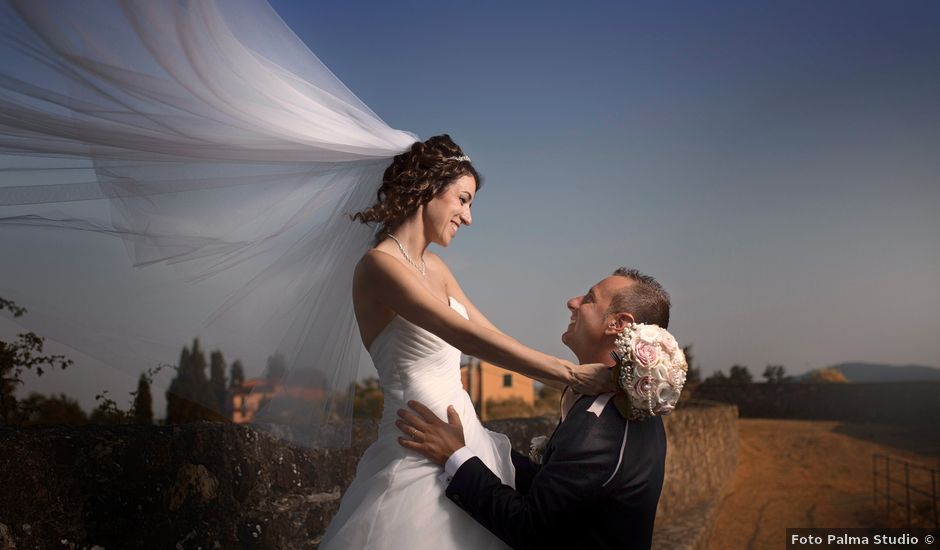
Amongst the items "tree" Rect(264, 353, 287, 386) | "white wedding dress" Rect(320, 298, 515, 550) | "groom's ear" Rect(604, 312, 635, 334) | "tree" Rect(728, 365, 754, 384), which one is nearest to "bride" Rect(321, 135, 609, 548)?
"white wedding dress" Rect(320, 298, 515, 550)

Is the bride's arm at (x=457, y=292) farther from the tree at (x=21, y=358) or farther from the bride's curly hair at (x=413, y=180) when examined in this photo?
the tree at (x=21, y=358)

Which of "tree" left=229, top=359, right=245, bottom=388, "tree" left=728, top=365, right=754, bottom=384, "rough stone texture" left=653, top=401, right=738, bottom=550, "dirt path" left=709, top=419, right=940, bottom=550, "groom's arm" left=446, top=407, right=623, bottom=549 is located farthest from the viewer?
"tree" left=728, top=365, right=754, bottom=384

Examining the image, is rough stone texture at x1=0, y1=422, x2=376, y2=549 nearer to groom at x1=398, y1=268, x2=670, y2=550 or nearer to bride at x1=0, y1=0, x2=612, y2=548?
bride at x1=0, y1=0, x2=612, y2=548

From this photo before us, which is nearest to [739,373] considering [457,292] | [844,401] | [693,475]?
[844,401]

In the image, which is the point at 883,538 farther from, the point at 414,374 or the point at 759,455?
the point at 414,374

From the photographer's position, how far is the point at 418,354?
241 cm

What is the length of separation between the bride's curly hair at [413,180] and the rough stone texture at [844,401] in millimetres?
27710

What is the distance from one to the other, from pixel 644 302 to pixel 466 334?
668mm

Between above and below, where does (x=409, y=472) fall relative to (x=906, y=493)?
above

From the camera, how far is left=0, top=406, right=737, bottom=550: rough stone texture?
7.42ft

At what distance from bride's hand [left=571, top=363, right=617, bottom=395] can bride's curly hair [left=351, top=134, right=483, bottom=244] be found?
0.81 m

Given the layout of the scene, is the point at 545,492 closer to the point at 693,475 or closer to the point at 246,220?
the point at 246,220

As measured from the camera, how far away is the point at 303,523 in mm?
3176

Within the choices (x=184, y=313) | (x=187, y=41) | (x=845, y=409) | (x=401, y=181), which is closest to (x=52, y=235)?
(x=184, y=313)
